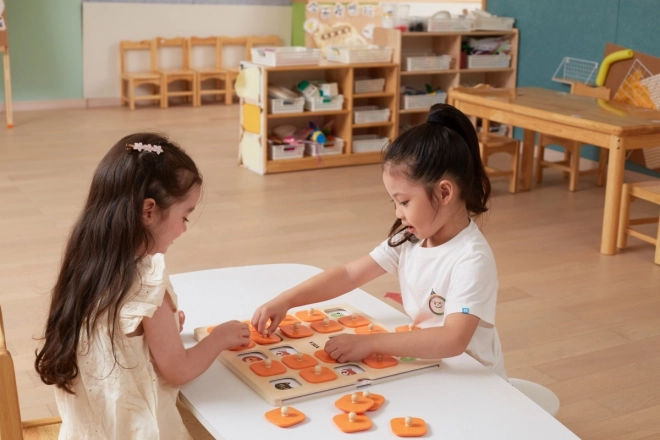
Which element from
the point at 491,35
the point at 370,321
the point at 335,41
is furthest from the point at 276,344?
the point at 335,41

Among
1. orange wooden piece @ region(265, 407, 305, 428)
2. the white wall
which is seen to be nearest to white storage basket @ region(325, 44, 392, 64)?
the white wall

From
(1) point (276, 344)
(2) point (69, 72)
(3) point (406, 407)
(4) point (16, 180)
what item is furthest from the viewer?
(2) point (69, 72)

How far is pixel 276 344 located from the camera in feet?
4.78

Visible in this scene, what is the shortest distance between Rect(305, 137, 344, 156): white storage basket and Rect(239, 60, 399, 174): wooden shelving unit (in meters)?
0.04

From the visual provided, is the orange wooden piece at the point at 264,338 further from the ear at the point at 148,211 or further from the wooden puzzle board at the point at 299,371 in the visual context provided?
the ear at the point at 148,211

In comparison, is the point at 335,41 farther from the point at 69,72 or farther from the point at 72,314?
the point at 72,314

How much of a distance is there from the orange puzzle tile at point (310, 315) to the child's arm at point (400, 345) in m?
0.17

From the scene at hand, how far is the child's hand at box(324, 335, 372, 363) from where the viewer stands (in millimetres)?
1370

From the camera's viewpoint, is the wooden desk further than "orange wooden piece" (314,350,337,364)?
Yes

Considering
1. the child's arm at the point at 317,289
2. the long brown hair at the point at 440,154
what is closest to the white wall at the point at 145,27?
the child's arm at the point at 317,289

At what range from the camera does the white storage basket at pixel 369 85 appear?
553 cm

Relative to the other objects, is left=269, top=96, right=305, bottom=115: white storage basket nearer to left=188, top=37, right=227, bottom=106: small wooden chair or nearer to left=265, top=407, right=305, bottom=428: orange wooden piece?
left=188, top=37, right=227, bottom=106: small wooden chair

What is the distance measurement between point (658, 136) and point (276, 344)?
2.89 m

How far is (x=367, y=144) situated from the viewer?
5.59 m
